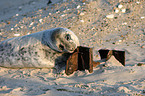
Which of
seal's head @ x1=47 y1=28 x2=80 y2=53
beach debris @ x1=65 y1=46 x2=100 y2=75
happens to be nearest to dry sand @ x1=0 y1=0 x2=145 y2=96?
beach debris @ x1=65 y1=46 x2=100 y2=75

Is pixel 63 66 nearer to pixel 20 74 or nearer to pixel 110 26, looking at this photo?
pixel 20 74

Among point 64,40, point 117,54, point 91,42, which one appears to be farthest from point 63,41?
point 91,42

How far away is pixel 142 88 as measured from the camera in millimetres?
2246

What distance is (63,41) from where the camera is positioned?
3.47 meters

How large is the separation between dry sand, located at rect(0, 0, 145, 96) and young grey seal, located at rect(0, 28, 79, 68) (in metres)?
0.21

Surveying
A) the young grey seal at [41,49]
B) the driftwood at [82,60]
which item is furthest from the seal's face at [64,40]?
the driftwood at [82,60]

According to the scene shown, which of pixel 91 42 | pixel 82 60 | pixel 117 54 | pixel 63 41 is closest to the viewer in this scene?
pixel 82 60

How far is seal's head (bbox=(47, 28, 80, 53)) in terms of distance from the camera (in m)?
3.44

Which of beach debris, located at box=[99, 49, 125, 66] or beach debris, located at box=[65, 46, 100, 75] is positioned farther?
beach debris, located at box=[99, 49, 125, 66]

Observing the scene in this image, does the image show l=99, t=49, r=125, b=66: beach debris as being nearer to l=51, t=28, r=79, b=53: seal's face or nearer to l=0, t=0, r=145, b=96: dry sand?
l=0, t=0, r=145, b=96: dry sand

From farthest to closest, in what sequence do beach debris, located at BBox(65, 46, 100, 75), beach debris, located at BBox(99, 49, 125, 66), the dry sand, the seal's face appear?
beach debris, located at BBox(99, 49, 125, 66) → the seal's face → beach debris, located at BBox(65, 46, 100, 75) → the dry sand

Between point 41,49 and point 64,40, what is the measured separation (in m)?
0.58

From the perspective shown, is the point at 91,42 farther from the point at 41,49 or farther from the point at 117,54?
the point at 41,49

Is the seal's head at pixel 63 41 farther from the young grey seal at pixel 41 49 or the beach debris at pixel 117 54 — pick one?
the beach debris at pixel 117 54
